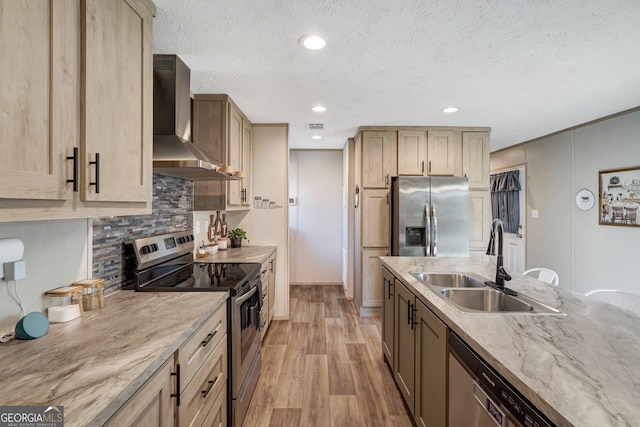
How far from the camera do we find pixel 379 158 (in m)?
3.82

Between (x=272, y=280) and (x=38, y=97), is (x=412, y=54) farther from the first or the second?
(x=272, y=280)

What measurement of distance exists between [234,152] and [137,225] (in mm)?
1354

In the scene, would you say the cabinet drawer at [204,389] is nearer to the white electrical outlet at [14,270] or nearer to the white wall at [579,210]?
the white electrical outlet at [14,270]

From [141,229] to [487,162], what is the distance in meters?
4.03

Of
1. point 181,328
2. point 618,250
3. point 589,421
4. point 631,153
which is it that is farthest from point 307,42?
point 618,250

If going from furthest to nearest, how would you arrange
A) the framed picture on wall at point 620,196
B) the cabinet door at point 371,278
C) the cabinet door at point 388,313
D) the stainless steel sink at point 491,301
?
the cabinet door at point 371,278, the framed picture on wall at point 620,196, the cabinet door at point 388,313, the stainless steel sink at point 491,301

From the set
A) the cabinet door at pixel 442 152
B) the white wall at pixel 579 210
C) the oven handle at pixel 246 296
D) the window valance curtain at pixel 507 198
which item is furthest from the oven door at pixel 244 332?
the window valance curtain at pixel 507 198

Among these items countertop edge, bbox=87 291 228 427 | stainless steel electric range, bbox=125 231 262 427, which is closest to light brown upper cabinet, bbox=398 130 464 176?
stainless steel electric range, bbox=125 231 262 427

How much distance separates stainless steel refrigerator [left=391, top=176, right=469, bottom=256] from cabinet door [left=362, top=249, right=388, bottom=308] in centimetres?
39

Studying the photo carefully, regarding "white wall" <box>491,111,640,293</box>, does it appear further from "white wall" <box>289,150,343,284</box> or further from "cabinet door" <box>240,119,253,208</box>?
"cabinet door" <box>240,119,253,208</box>

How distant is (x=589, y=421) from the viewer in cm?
64

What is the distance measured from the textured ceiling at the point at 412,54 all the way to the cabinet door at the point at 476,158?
0.59m

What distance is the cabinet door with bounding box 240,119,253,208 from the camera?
3262mm

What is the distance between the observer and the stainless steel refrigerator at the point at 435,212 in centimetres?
350
